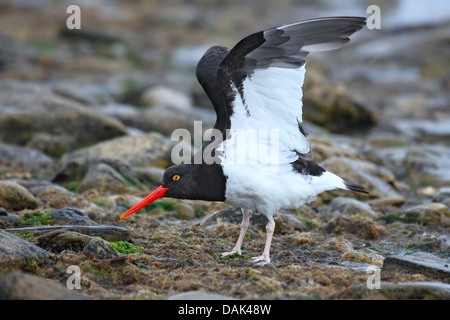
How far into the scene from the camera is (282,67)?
613 cm

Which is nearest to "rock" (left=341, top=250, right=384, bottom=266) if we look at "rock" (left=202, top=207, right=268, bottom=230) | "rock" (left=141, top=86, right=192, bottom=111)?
"rock" (left=202, top=207, right=268, bottom=230)

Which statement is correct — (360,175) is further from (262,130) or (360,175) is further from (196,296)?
(196,296)

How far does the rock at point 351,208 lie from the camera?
27.5ft

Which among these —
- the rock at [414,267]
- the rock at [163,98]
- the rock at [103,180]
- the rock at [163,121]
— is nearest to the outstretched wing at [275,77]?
the rock at [414,267]

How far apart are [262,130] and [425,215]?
2.94 metres

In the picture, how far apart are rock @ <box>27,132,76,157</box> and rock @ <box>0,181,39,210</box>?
4.07 meters

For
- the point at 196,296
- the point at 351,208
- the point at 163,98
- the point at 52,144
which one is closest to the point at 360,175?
the point at 351,208

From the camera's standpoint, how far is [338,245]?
6.83 m

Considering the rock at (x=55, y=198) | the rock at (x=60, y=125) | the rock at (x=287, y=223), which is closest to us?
the rock at (x=287, y=223)

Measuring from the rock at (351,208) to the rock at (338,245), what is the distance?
1325mm

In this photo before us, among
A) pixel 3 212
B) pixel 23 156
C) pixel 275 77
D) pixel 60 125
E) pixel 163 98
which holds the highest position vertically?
pixel 275 77

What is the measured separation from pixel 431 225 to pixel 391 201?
3.86 ft

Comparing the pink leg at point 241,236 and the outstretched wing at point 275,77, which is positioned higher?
the outstretched wing at point 275,77

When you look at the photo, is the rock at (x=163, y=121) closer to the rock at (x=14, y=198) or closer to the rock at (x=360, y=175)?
the rock at (x=360, y=175)
